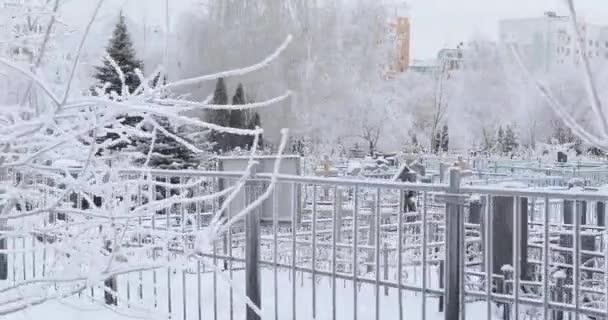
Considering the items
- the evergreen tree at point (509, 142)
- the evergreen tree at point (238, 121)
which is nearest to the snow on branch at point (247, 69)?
the evergreen tree at point (238, 121)

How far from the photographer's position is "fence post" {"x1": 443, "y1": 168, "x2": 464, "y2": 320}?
12.0ft

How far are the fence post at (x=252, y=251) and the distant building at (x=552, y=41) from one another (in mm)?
2485

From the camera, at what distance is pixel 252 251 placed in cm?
455

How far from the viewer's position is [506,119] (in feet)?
141

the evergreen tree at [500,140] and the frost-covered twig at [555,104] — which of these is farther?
the evergreen tree at [500,140]

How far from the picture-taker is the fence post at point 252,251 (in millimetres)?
4496

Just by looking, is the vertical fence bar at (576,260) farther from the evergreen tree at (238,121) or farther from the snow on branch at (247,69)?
the evergreen tree at (238,121)

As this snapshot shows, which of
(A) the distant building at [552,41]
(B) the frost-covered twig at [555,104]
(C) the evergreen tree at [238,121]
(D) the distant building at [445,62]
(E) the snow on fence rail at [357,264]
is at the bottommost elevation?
(E) the snow on fence rail at [357,264]

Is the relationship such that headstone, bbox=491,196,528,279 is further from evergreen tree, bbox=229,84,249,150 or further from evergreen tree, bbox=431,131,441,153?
evergreen tree, bbox=431,131,441,153

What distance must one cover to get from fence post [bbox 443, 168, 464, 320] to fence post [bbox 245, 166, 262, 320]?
1232 millimetres

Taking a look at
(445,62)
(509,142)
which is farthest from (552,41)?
(445,62)

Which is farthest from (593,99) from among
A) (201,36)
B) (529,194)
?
(201,36)

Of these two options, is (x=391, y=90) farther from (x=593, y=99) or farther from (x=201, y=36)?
(x=593, y=99)

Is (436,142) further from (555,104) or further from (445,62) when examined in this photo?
(555,104)
